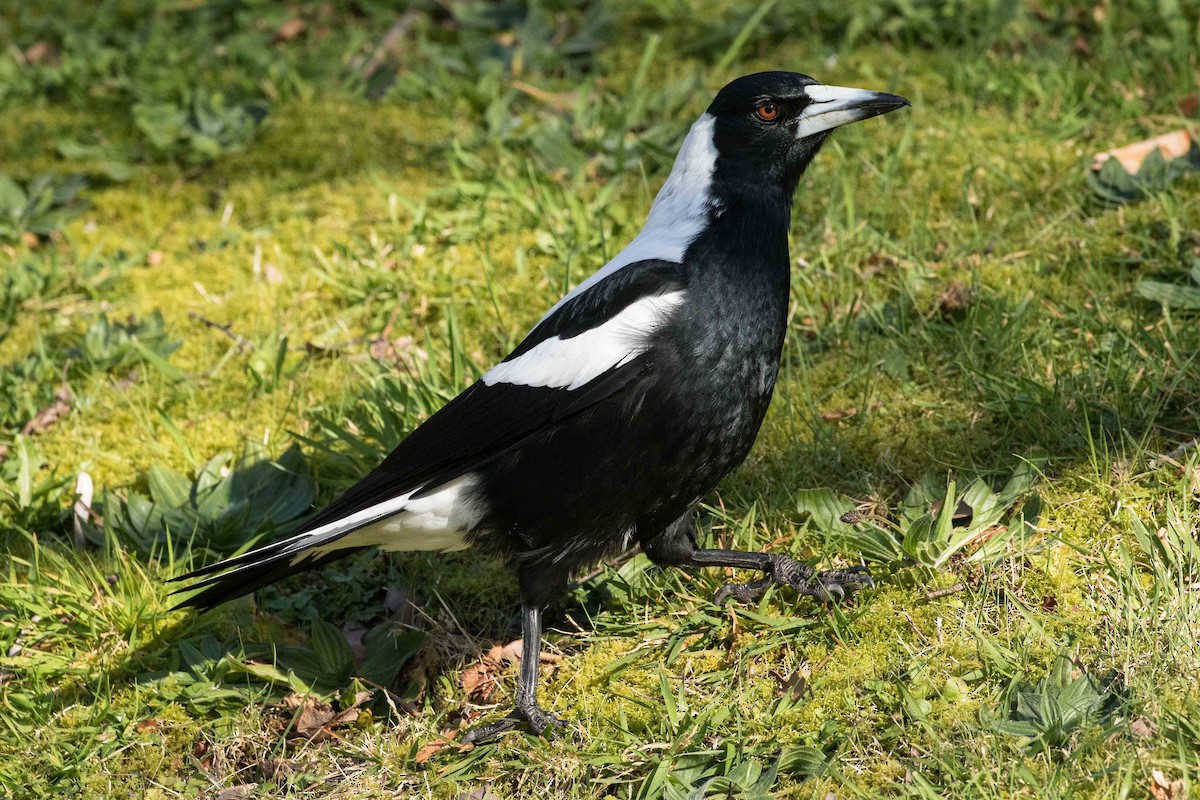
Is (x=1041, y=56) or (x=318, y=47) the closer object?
(x=1041, y=56)

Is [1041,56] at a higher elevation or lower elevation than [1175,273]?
higher

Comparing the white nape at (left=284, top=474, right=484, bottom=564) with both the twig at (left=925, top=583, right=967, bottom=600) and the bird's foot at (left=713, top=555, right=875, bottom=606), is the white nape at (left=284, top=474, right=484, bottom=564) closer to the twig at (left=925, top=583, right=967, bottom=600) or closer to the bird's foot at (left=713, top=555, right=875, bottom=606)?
the bird's foot at (left=713, top=555, right=875, bottom=606)

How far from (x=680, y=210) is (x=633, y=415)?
2.19 feet

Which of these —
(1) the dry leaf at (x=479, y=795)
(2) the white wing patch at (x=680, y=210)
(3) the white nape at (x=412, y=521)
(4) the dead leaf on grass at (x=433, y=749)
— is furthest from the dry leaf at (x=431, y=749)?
(2) the white wing patch at (x=680, y=210)

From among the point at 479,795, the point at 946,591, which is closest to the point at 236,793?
the point at 479,795

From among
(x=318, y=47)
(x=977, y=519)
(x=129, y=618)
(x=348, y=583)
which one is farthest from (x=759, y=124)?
(x=318, y=47)

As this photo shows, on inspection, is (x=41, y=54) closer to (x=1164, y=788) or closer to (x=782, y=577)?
(x=782, y=577)

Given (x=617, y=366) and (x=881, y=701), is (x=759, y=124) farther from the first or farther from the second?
(x=881, y=701)

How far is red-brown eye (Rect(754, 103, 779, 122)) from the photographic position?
312cm

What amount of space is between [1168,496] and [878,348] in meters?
1.02

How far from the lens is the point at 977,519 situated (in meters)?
2.90

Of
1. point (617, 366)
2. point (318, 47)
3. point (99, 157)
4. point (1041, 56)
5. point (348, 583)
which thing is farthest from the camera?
point (318, 47)

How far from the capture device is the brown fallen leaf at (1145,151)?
405 centimetres

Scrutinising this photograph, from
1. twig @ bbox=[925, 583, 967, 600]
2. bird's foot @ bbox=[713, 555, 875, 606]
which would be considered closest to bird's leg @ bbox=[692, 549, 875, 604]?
bird's foot @ bbox=[713, 555, 875, 606]
